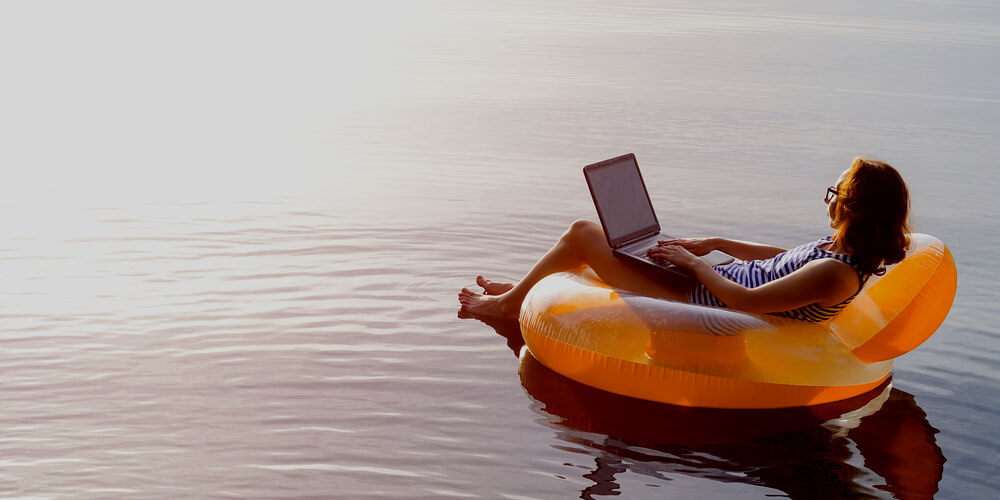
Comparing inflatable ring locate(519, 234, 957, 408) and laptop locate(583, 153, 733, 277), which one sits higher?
laptop locate(583, 153, 733, 277)

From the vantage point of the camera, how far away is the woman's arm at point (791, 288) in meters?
3.88

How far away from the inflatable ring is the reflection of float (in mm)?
70

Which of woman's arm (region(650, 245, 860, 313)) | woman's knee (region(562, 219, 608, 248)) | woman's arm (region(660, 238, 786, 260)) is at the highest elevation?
woman's knee (region(562, 219, 608, 248))

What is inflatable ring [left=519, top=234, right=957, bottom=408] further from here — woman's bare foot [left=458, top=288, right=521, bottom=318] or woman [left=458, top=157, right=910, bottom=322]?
woman's bare foot [left=458, top=288, right=521, bottom=318]

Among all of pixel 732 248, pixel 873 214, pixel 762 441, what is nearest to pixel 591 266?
pixel 732 248

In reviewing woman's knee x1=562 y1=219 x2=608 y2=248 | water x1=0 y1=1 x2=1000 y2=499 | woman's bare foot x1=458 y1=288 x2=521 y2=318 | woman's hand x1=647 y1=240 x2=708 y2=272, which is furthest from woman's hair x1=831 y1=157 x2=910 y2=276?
woman's bare foot x1=458 y1=288 x2=521 y2=318

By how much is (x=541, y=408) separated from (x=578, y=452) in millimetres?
431

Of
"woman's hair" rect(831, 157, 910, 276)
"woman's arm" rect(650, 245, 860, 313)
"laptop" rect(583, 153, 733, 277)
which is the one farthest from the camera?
"laptop" rect(583, 153, 733, 277)

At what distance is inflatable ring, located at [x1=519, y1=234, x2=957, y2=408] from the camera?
4043 millimetres

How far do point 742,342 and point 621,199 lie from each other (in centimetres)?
93

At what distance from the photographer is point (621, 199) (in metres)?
4.62

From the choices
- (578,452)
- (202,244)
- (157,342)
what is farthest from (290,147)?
(578,452)

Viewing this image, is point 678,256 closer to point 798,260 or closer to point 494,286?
point 798,260

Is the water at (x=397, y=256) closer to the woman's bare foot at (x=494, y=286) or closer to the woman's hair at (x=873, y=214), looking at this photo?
the woman's bare foot at (x=494, y=286)
